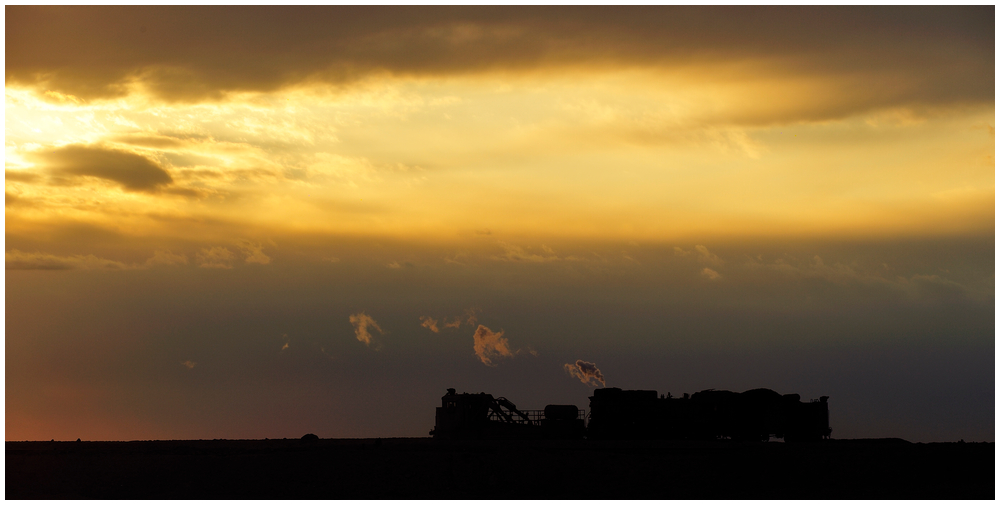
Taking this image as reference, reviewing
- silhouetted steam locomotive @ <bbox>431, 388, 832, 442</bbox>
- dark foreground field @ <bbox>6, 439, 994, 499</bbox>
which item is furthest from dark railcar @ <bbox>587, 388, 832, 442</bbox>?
dark foreground field @ <bbox>6, 439, 994, 499</bbox>

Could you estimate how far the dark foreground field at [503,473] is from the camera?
131ft

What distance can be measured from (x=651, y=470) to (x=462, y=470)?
8.70 metres

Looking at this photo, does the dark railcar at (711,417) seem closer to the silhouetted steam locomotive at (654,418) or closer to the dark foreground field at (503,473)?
the silhouetted steam locomotive at (654,418)

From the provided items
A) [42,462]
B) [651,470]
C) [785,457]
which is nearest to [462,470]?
[651,470]

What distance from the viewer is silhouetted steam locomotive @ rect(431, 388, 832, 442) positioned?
5347 centimetres

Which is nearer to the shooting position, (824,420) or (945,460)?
(945,460)

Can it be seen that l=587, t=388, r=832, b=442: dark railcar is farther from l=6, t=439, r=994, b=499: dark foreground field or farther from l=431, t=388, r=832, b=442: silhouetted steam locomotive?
l=6, t=439, r=994, b=499: dark foreground field

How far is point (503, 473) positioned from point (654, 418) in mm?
15751

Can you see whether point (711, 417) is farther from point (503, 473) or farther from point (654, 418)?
point (503, 473)

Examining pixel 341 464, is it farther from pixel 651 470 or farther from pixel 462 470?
pixel 651 470

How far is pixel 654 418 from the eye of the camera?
Result: 178 ft

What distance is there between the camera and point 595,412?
54.4 m

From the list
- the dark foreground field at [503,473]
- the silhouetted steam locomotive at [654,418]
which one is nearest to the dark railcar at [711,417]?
the silhouetted steam locomotive at [654,418]

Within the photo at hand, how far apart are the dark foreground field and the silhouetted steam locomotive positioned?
27.0 ft
